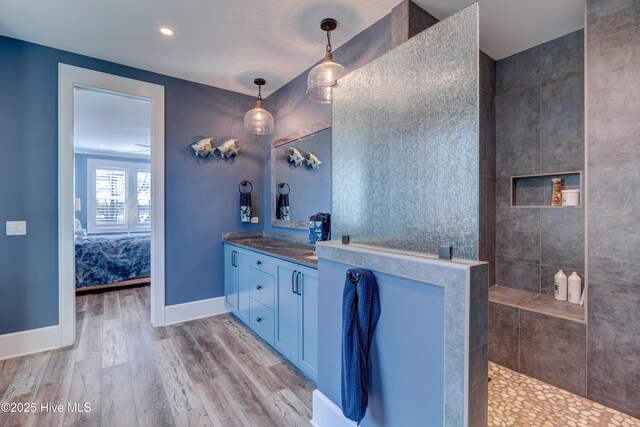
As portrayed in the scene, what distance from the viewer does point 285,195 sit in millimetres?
3305

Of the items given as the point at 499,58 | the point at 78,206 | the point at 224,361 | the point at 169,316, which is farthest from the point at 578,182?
the point at 78,206

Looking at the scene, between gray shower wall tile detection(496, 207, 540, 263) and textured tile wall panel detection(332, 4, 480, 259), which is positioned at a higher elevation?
textured tile wall panel detection(332, 4, 480, 259)

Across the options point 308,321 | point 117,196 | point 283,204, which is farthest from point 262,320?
point 117,196

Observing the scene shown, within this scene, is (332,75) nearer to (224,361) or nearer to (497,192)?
(497,192)

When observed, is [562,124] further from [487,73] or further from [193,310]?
[193,310]

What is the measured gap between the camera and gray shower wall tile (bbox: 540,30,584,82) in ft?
7.33

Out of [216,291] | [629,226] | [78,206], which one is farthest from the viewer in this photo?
[78,206]

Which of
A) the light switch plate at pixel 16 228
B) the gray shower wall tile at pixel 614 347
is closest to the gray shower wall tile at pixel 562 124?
the gray shower wall tile at pixel 614 347

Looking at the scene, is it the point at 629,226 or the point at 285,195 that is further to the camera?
the point at 285,195

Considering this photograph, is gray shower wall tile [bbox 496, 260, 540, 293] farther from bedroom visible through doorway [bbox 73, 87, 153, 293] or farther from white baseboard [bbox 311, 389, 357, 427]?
bedroom visible through doorway [bbox 73, 87, 153, 293]

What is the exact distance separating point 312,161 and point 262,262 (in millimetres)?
1056

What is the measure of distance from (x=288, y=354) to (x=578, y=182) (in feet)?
8.67

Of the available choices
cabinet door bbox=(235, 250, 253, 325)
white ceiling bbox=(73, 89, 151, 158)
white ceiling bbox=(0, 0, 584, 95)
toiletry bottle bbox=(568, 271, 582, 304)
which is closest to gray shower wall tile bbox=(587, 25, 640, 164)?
white ceiling bbox=(0, 0, 584, 95)

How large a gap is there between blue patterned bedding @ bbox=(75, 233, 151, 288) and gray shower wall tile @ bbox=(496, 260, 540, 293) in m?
4.87
